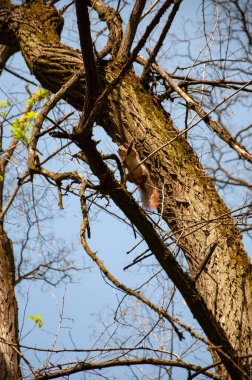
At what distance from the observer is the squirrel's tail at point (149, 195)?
9.59 feet

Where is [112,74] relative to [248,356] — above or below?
above

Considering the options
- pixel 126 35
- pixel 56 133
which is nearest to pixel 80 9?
pixel 56 133

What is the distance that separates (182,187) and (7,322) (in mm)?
2387

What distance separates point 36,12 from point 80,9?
2.35m

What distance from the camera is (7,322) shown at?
450cm

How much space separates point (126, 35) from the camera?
11.5ft

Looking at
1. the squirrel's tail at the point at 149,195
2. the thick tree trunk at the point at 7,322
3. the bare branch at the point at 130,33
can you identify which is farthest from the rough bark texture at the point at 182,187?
the thick tree trunk at the point at 7,322

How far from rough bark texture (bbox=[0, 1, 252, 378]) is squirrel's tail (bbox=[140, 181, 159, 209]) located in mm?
50

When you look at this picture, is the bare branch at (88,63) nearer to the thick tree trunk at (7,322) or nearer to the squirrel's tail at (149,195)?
the squirrel's tail at (149,195)

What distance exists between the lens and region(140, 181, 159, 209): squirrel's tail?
2.92m

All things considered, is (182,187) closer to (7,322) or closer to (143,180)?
(143,180)

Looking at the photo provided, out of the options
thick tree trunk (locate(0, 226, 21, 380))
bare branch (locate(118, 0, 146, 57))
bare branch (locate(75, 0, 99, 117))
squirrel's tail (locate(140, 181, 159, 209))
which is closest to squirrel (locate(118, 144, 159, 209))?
squirrel's tail (locate(140, 181, 159, 209))

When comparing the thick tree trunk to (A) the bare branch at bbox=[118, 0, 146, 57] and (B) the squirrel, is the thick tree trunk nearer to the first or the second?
(B) the squirrel

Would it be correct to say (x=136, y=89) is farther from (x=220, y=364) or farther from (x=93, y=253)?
(x=220, y=364)
